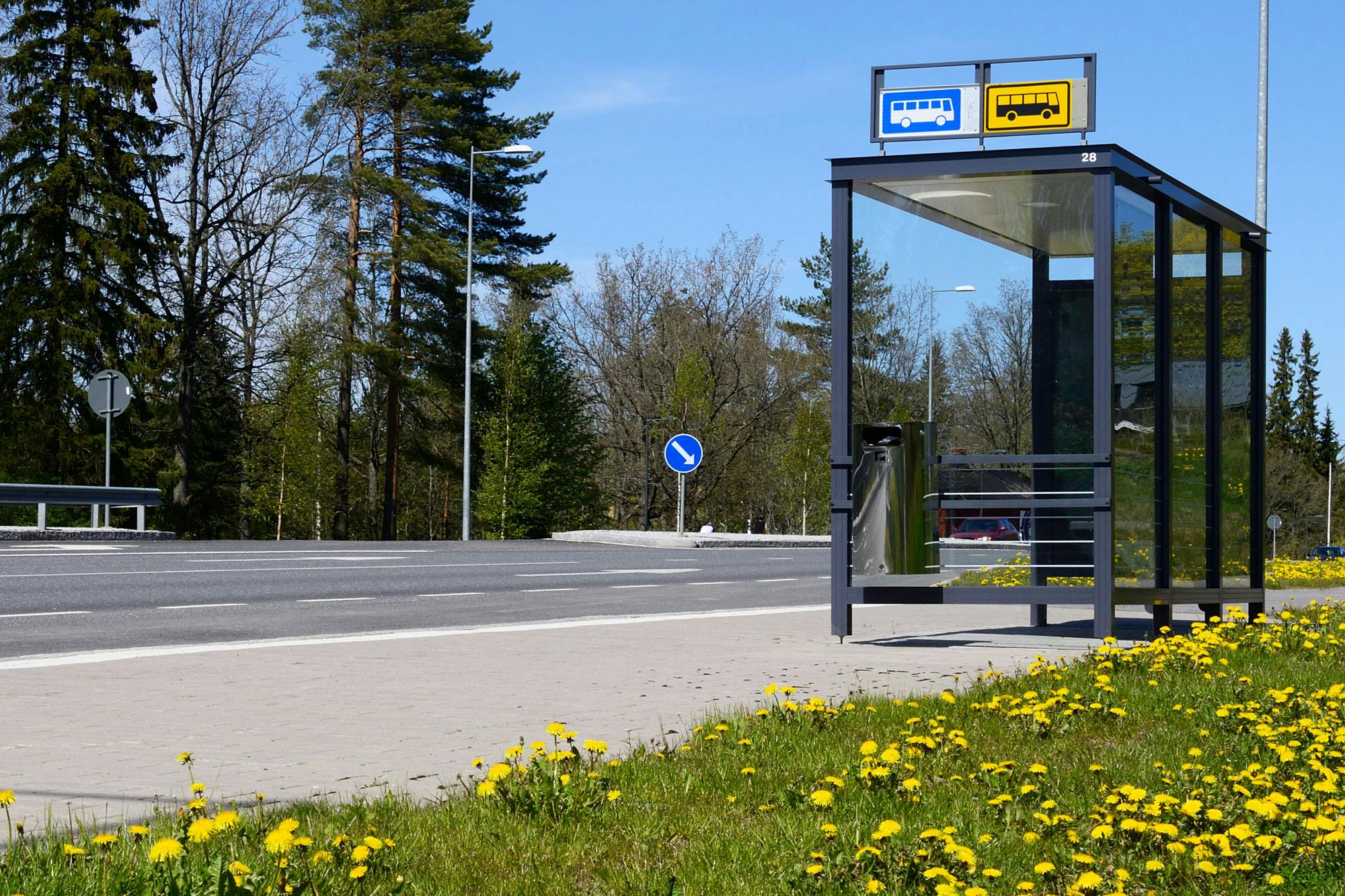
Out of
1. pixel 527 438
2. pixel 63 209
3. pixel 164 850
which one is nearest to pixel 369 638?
pixel 164 850

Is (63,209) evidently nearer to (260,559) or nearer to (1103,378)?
(260,559)

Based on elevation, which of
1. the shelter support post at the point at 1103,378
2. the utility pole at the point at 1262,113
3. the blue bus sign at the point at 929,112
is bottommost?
the shelter support post at the point at 1103,378

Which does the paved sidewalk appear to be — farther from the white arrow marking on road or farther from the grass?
the white arrow marking on road

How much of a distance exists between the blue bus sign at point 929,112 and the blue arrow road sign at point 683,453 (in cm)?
2170

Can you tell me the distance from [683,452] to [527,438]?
2439 centimetres

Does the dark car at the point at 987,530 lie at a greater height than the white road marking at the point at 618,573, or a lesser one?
greater

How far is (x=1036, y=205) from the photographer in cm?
1093

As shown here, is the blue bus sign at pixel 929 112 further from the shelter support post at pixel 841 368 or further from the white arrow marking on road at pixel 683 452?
the white arrow marking on road at pixel 683 452

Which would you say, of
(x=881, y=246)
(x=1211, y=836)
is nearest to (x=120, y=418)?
(x=881, y=246)

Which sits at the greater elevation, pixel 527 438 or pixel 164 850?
pixel 527 438

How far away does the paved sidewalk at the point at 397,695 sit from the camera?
5258mm

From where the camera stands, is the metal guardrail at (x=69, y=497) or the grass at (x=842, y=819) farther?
the metal guardrail at (x=69, y=497)

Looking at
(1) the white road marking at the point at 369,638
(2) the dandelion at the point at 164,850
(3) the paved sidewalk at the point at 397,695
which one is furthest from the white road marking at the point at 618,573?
(2) the dandelion at the point at 164,850

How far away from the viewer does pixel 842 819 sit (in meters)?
4.30
